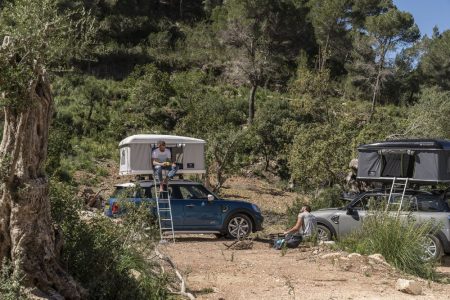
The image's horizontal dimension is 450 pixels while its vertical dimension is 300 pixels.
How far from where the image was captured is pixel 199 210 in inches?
616

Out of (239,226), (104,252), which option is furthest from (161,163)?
(104,252)

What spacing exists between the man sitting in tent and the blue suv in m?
0.24

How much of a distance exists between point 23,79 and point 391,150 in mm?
10759

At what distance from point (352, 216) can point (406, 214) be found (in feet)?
7.67

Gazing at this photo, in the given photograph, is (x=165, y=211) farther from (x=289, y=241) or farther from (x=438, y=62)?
(x=438, y=62)

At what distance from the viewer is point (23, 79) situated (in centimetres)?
636

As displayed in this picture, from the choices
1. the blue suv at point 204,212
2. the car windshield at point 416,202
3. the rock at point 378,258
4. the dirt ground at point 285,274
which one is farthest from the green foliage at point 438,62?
the rock at point 378,258

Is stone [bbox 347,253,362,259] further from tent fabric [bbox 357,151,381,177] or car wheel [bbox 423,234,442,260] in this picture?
tent fabric [bbox 357,151,381,177]

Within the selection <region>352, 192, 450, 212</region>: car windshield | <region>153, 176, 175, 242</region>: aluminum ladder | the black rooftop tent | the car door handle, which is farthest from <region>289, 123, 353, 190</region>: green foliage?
<region>153, 176, 175, 242</region>: aluminum ladder

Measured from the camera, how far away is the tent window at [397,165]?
15094mm

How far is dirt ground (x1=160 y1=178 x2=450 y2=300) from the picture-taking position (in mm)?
9781

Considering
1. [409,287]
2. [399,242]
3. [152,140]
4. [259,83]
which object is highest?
[259,83]

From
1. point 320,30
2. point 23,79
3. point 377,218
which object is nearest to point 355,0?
point 320,30

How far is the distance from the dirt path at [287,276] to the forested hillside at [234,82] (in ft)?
9.08
